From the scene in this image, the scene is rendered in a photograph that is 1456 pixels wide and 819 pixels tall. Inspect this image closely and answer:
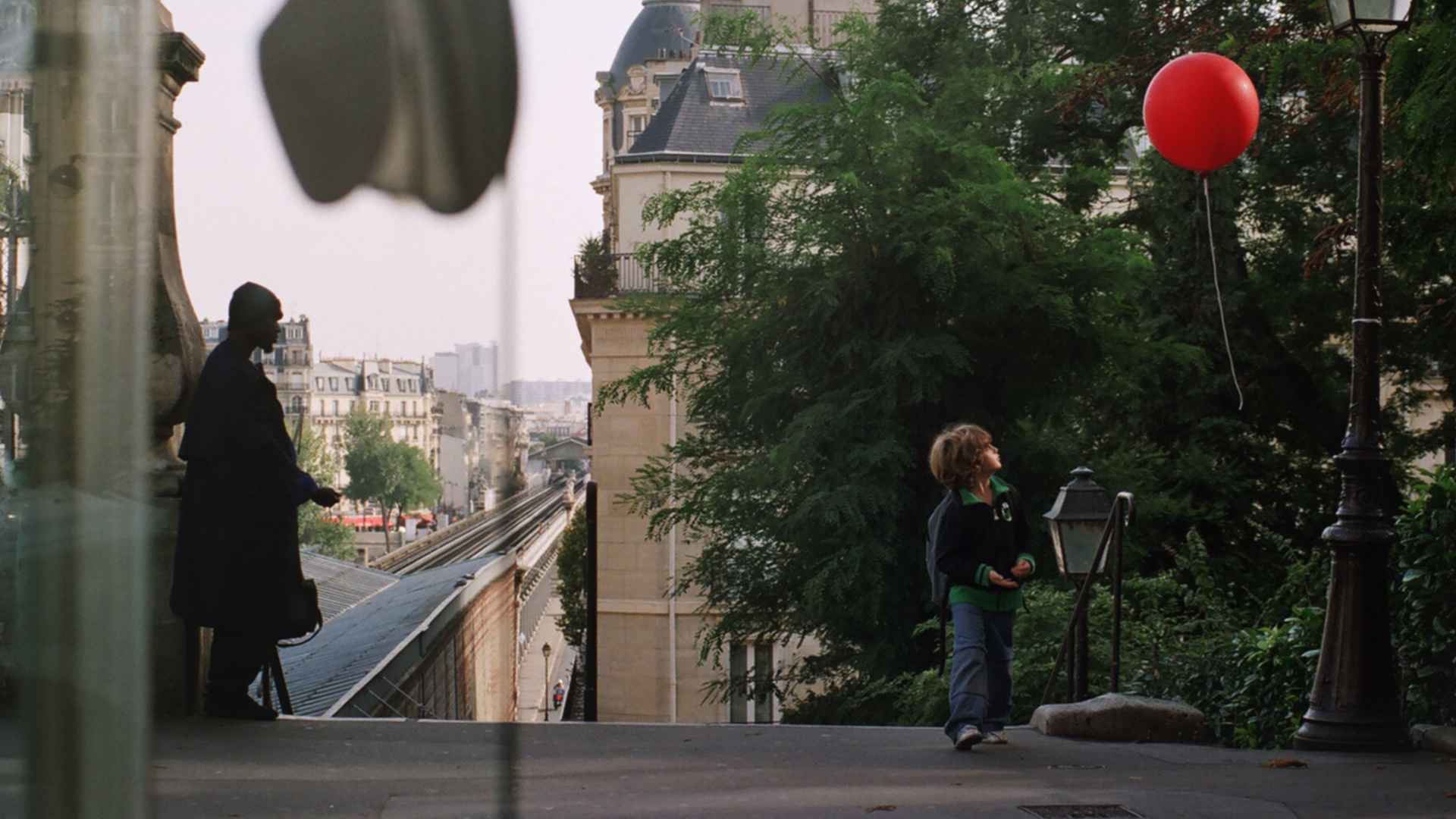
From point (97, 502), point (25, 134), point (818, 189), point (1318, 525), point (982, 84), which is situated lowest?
point (1318, 525)

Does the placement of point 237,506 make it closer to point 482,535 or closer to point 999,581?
point 482,535

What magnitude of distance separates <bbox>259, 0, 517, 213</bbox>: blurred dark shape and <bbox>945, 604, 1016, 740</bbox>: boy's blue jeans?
13.6 ft

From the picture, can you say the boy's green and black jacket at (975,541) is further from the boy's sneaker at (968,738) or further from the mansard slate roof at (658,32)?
the mansard slate roof at (658,32)

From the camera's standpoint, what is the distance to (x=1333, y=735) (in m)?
5.68

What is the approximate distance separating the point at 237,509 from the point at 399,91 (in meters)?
2.21

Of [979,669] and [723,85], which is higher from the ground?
[723,85]

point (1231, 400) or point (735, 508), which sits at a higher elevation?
point (1231, 400)

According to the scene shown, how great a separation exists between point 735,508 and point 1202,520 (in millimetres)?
5539

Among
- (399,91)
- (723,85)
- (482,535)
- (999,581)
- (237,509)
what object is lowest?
(999,581)

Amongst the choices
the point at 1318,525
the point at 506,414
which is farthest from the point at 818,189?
the point at 506,414

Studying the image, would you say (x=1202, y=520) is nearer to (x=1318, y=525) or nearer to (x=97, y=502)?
(x=1318, y=525)

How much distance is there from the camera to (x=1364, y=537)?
5738 millimetres

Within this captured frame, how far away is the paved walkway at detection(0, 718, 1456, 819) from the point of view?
126 inches

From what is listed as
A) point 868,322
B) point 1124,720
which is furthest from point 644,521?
point 1124,720
